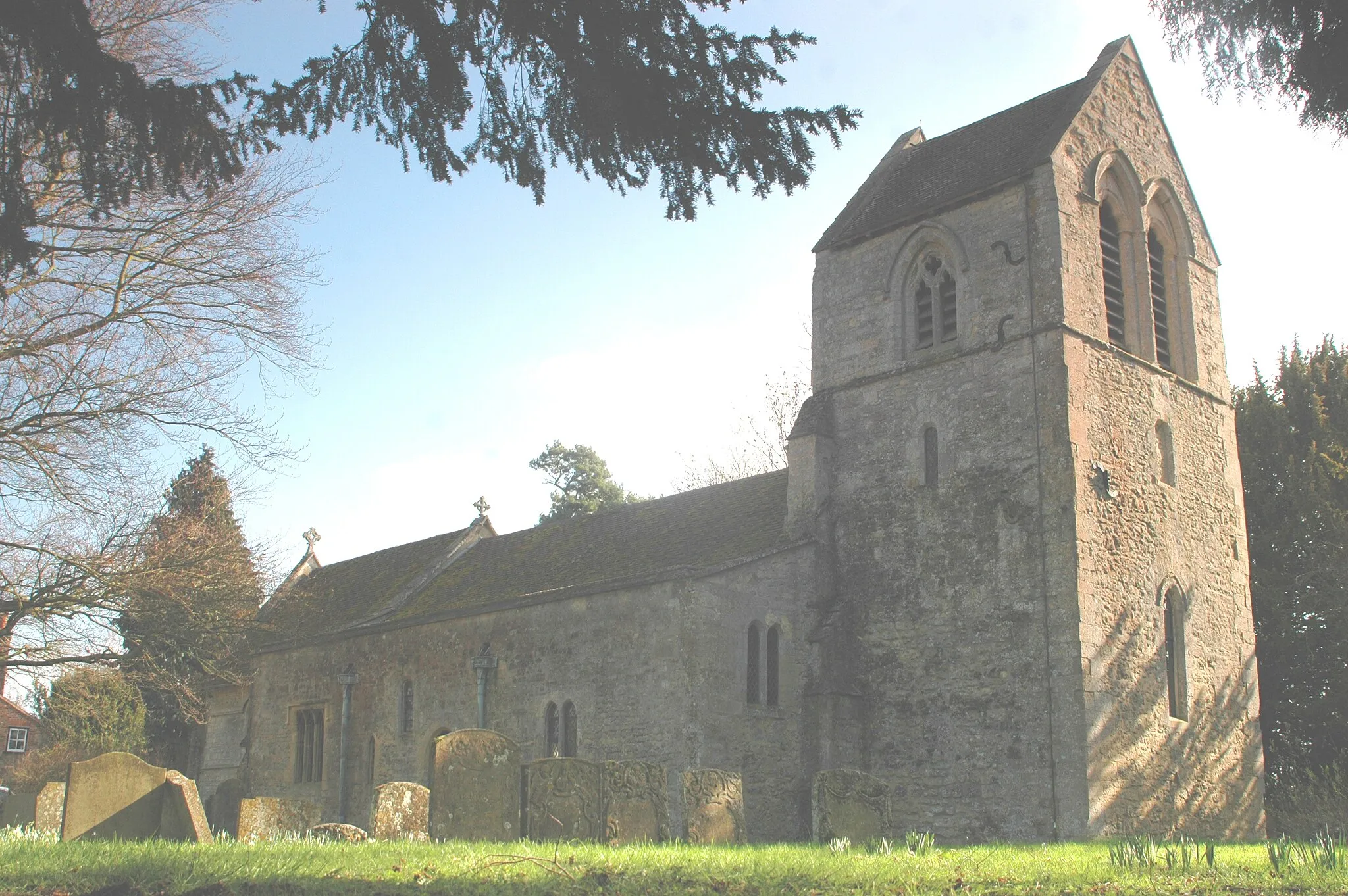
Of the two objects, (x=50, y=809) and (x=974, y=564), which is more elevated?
(x=974, y=564)

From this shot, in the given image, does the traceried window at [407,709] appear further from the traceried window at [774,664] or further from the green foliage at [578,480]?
the green foliage at [578,480]

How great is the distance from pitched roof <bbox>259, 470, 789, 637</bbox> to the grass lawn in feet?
30.7

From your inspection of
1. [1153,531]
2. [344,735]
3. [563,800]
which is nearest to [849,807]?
[563,800]

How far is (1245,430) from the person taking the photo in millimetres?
30016

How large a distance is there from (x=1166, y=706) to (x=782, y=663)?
6.24 meters

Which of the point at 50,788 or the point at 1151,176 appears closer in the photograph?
the point at 50,788

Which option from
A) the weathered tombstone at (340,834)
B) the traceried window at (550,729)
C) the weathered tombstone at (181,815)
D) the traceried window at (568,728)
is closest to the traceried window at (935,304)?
the traceried window at (568,728)

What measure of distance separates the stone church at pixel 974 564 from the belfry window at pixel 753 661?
54 mm

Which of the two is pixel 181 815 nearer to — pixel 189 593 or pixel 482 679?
pixel 189 593

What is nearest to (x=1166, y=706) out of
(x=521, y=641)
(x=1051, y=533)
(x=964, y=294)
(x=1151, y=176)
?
(x=1051, y=533)

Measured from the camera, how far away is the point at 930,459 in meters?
21.4

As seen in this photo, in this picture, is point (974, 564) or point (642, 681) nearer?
point (974, 564)

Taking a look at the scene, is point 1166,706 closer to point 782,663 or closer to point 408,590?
point 782,663

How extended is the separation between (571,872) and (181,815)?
4.58 metres
